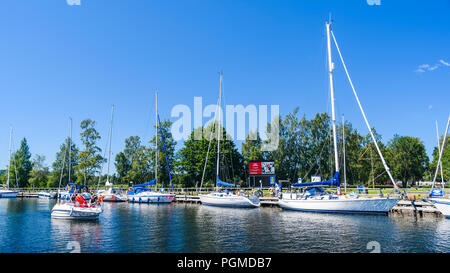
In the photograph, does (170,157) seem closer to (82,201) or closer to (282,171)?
(282,171)

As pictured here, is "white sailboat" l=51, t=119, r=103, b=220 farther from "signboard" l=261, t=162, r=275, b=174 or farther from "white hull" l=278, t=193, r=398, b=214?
"signboard" l=261, t=162, r=275, b=174

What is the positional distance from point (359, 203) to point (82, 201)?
2857cm

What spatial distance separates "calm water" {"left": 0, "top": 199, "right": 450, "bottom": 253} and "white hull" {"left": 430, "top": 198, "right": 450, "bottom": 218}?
0.90 meters

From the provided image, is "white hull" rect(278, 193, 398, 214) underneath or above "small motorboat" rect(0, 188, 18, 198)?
above

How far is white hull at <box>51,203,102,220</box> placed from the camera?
27594 millimetres

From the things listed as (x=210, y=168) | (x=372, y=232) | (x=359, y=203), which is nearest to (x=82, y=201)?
(x=372, y=232)

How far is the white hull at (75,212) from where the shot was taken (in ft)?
90.5

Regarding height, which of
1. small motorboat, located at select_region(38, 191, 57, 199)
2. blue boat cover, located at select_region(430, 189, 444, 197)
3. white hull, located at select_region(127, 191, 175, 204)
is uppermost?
blue boat cover, located at select_region(430, 189, 444, 197)

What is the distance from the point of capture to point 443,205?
88.9ft

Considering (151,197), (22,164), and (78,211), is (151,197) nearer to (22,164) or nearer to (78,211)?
(78,211)

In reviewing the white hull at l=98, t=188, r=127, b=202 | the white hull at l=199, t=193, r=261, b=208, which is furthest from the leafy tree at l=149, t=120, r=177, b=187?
the white hull at l=199, t=193, r=261, b=208

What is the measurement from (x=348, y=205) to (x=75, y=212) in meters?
28.1

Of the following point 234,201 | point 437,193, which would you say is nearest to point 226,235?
point 234,201
